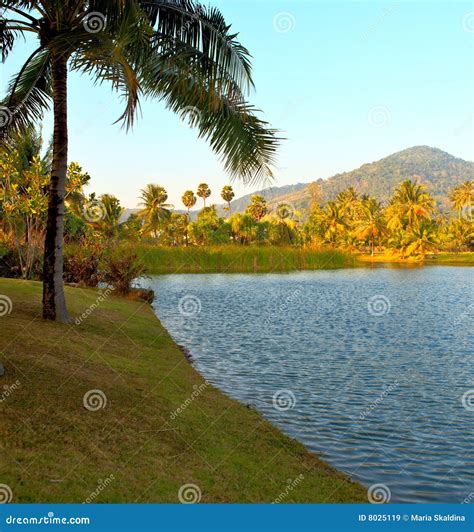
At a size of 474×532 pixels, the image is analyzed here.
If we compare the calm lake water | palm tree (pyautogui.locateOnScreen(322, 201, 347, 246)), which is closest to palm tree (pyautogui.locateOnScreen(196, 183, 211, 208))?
palm tree (pyautogui.locateOnScreen(322, 201, 347, 246))

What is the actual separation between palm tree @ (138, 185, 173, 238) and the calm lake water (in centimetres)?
6540

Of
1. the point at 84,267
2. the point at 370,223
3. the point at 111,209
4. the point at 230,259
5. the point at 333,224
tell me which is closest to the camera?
the point at 84,267

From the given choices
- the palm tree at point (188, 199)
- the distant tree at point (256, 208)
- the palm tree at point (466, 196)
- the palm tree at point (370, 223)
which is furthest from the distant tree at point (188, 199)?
the palm tree at point (466, 196)

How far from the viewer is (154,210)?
99.6 m

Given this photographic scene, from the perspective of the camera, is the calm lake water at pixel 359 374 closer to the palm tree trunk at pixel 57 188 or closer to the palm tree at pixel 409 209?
the palm tree trunk at pixel 57 188

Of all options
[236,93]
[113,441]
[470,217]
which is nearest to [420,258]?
[470,217]

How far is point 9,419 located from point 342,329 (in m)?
17.7

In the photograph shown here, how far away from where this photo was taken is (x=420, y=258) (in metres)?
98.6

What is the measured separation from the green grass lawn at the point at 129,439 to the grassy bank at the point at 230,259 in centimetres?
4378

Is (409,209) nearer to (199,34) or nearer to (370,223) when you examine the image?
(370,223)

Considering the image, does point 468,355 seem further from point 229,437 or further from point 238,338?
point 229,437

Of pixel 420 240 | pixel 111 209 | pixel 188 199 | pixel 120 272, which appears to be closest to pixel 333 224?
pixel 420 240

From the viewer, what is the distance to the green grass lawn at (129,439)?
635cm

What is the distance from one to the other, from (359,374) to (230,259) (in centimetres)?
4523
